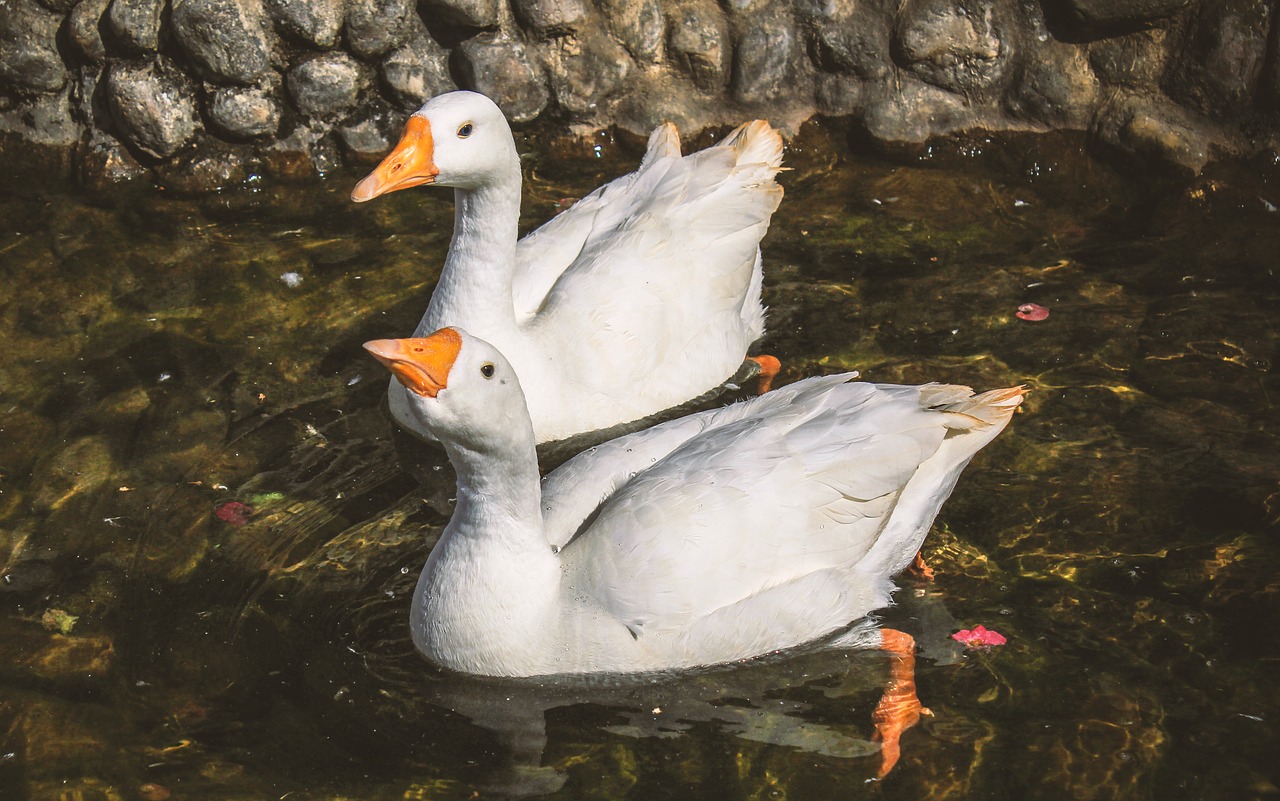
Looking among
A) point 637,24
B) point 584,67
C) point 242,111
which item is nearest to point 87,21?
point 242,111

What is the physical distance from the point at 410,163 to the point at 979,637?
9.14 feet

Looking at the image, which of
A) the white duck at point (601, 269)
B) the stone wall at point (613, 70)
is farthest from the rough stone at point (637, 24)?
the white duck at point (601, 269)

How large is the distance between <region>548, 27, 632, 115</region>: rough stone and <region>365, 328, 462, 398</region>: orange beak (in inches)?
158

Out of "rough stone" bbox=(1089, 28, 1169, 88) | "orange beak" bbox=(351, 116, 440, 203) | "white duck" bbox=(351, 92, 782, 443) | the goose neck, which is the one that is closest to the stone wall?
"rough stone" bbox=(1089, 28, 1169, 88)

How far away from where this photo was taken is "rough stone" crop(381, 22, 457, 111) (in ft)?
24.5

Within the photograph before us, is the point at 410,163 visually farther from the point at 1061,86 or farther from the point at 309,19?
the point at 1061,86

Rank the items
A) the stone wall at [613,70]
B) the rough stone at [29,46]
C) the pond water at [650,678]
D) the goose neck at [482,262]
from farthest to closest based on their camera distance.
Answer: the rough stone at [29,46] → the stone wall at [613,70] → the goose neck at [482,262] → the pond water at [650,678]

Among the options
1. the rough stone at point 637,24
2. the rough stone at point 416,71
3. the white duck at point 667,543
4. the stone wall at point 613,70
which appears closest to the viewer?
the white duck at point 667,543

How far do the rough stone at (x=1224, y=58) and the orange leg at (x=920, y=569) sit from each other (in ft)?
12.3

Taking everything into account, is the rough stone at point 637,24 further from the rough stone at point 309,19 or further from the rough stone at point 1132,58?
the rough stone at point 1132,58

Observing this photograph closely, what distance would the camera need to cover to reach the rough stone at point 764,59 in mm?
7590

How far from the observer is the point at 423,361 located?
3.89 m

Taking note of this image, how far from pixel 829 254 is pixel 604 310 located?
1.55m

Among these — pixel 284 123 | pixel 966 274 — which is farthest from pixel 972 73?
pixel 284 123
